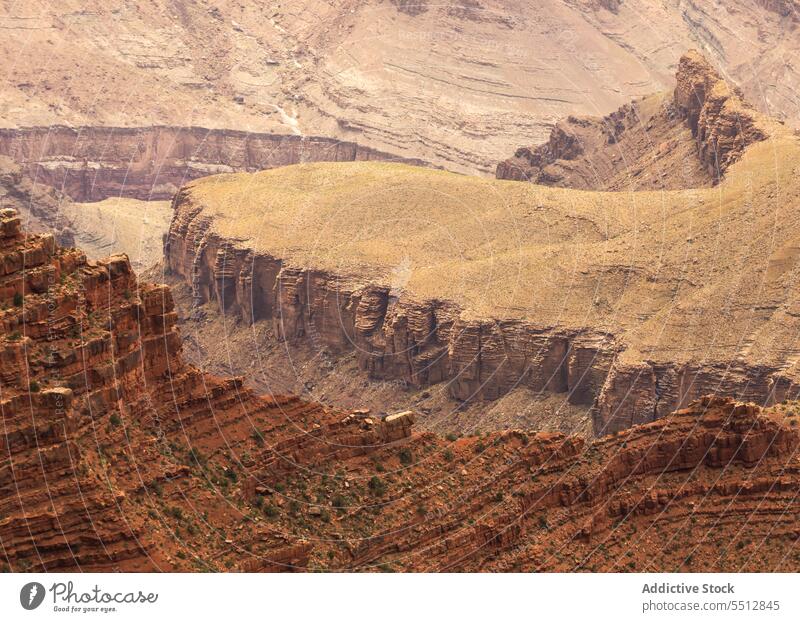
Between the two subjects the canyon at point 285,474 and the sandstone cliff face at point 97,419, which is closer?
the sandstone cliff face at point 97,419

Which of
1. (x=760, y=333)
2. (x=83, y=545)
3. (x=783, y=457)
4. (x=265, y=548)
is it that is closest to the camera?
(x=83, y=545)

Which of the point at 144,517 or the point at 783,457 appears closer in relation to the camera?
the point at 144,517

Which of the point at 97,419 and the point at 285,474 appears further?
the point at 285,474

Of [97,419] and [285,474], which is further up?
[97,419]

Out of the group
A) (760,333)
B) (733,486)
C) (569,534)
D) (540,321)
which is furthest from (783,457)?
(540,321)

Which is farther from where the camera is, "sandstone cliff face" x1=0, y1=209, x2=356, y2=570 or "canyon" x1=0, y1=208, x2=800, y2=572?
"canyon" x1=0, y1=208, x2=800, y2=572

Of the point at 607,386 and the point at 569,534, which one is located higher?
the point at 569,534

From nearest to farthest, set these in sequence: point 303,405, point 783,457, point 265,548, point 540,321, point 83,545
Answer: point 83,545 < point 265,548 < point 303,405 < point 783,457 < point 540,321

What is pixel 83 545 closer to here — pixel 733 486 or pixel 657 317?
pixel 733 486
